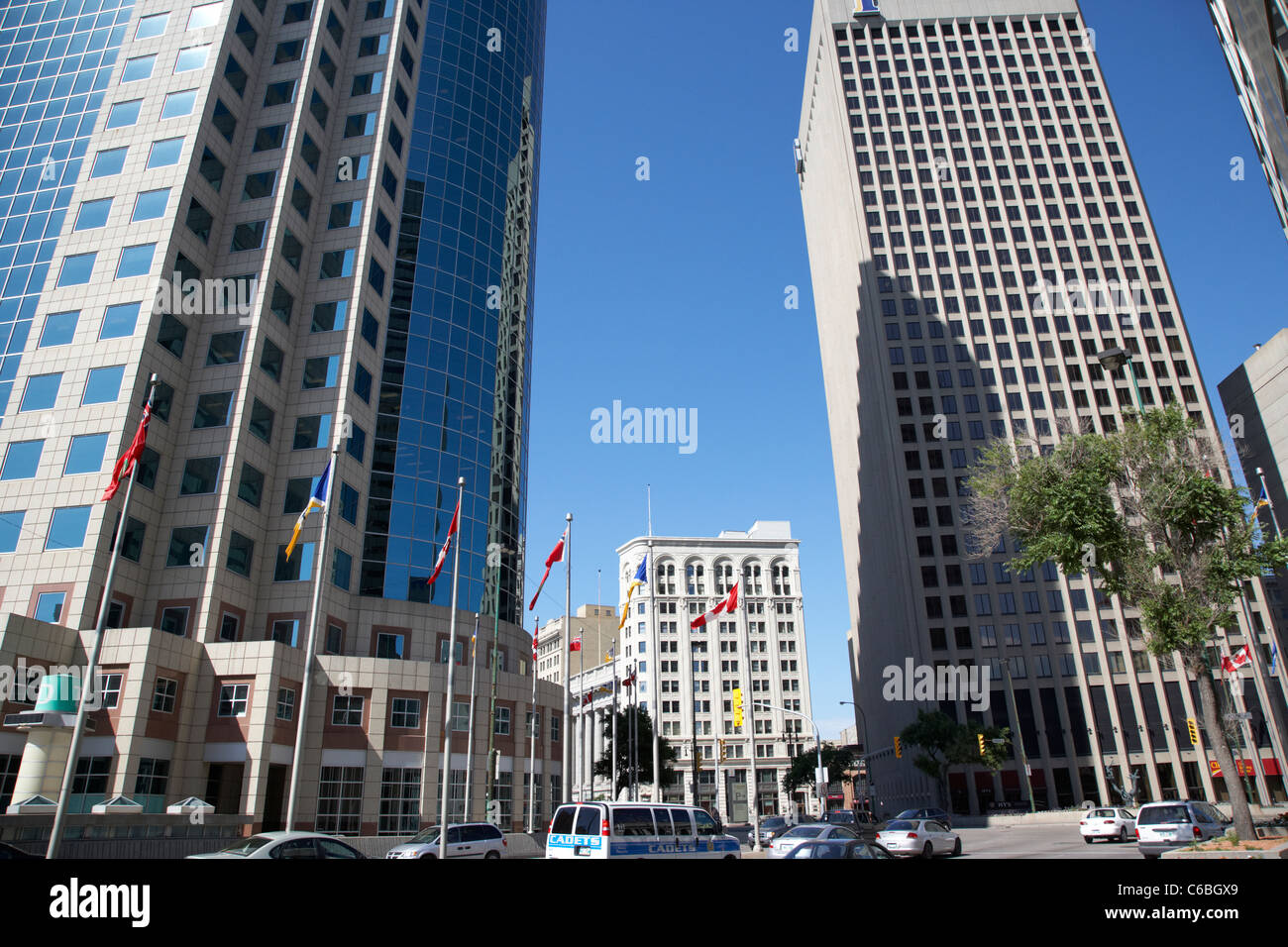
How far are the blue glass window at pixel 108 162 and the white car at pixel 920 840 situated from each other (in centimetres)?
5645

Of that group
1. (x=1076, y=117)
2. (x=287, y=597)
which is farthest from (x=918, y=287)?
(x=287, y=597)

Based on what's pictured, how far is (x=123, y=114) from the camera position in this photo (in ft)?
163

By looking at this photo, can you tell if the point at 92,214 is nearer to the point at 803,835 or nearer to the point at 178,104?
the point at 178,104

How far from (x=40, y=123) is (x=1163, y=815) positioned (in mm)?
75346

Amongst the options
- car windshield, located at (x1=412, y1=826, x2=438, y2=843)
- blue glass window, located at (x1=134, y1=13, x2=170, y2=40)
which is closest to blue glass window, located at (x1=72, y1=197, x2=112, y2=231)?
blue glass window, located at (x1=134, y1=13, x2=170, y2=40)

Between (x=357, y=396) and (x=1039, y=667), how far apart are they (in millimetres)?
76592

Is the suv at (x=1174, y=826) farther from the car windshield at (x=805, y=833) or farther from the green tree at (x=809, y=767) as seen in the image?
the green tree at (x=809, y=767)

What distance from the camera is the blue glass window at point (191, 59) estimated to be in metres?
50.4

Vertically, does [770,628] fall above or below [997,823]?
above

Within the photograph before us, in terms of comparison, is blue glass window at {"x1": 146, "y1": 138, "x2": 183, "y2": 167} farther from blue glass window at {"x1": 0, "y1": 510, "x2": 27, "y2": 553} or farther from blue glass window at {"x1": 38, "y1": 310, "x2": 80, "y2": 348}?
blue glass window at {"x1": 0, "y1": 510, "x2": 27, "y2": 553}

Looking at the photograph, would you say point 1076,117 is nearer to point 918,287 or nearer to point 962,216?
point 962,216

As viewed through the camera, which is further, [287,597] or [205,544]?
[287,597]

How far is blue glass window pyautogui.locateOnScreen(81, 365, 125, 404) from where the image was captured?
135 ft
